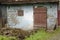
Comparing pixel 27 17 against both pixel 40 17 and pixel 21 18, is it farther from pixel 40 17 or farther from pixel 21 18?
pixel 40 17

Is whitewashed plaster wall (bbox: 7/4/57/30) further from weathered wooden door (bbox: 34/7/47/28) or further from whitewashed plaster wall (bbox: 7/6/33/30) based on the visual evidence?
weathered wooden door (bbox: 34/7/47/28)

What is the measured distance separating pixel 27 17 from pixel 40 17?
1199 millimetres

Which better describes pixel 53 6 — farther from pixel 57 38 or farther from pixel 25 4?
pixel 57 38

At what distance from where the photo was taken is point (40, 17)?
73.4 ft

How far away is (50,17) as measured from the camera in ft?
72.9

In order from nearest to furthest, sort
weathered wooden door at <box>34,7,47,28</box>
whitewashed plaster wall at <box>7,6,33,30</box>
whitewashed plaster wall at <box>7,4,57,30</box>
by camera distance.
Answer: whitewashed plaster wall at <box>7,4,57,30</box> → weathered wooden door at <box>34,7,47,28</box> → whitewashed plaster wall at <box>7,6,33,30</box>

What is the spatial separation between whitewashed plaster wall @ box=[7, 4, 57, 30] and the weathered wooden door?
28 cm

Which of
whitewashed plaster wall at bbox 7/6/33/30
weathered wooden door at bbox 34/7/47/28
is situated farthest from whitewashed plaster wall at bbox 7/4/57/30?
weathered wooden door at bbox 34/7/47/28

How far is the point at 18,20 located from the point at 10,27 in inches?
38.8

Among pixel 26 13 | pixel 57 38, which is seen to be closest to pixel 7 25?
pixel 26 13

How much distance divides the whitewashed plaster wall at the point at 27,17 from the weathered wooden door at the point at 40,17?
10.9 inches

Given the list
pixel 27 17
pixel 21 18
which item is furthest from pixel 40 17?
pixel 21 18

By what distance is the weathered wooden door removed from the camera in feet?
73.0

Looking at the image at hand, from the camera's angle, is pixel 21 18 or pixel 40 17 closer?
pixel 40 17
